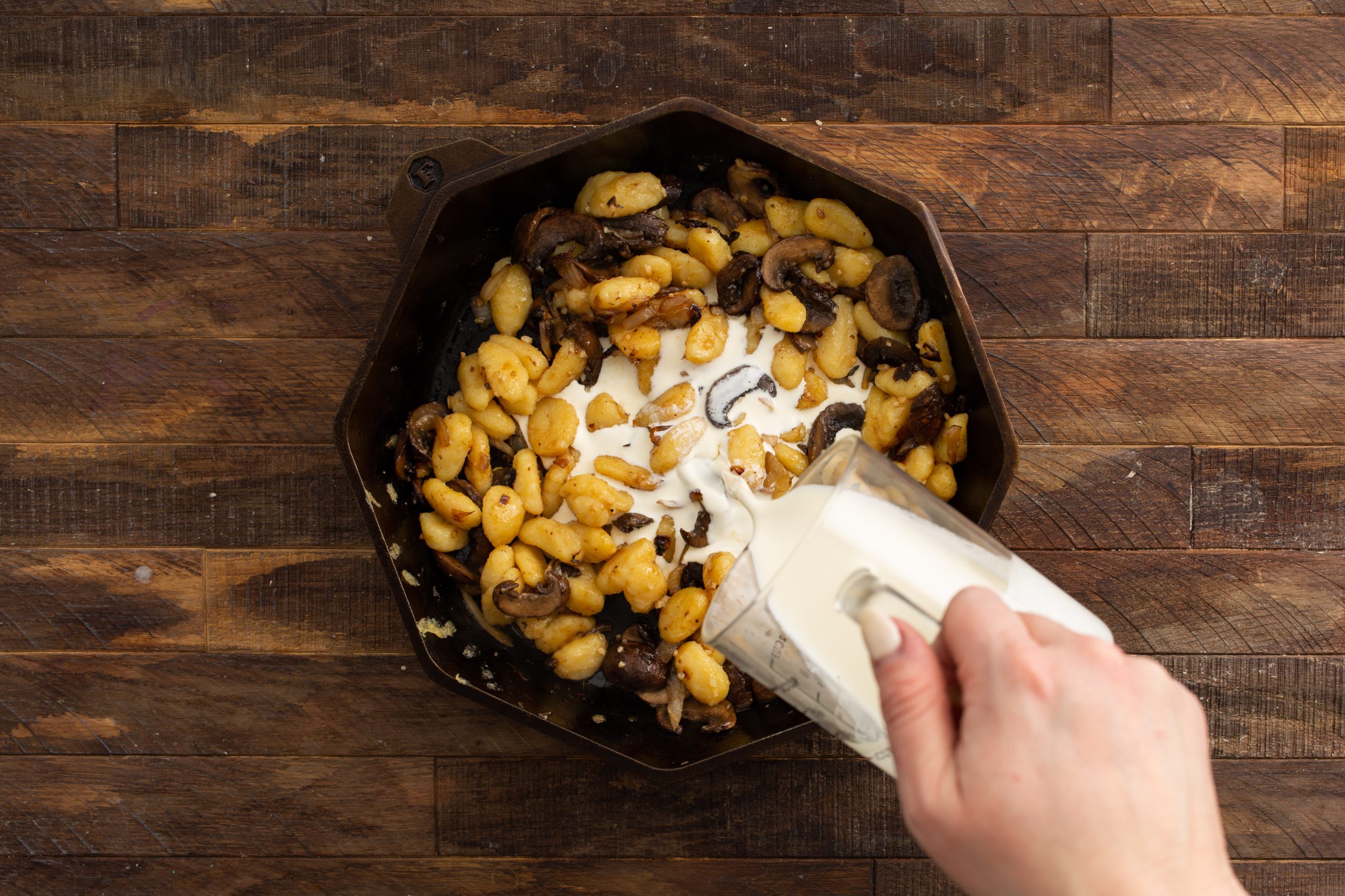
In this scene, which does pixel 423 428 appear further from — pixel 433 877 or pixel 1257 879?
pixel 1257 879

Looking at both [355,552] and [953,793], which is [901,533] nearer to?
[953,793]

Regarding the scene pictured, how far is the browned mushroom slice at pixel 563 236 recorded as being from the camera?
1134 millimetres

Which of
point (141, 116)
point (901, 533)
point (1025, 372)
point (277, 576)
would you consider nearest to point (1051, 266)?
point (1025, 372)

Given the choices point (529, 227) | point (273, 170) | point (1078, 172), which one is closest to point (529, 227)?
point (529, 227)

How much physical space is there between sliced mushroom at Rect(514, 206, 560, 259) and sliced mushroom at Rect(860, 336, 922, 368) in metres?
0.45

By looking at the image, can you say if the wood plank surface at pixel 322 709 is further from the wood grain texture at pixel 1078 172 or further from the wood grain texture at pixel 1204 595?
the wood grain texture at pixel 1078 172

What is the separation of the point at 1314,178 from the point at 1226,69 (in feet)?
0.65

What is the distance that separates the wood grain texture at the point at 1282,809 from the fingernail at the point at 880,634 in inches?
35.8

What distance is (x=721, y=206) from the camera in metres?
1.18

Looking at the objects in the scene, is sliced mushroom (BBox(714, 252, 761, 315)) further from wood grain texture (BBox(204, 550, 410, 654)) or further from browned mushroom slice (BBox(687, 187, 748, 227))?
wood grain texture (BBox(204, 550, 410, 654))

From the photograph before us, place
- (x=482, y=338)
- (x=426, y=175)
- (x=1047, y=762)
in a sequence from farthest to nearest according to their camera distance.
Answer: (x=482, y=338) < (x=426, y=175) < (x=1047, y=762)

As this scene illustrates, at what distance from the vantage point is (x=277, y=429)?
1250 millimetres

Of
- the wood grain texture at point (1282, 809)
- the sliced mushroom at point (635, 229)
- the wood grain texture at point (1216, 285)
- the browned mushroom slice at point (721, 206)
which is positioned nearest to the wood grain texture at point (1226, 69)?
the wood grain texture at point (1216, 285)

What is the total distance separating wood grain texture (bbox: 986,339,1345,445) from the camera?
4.09 feet
